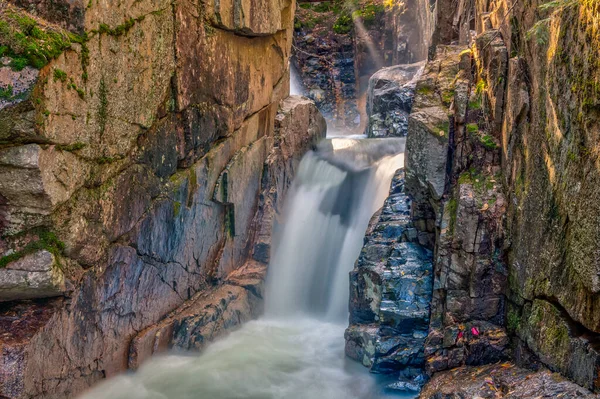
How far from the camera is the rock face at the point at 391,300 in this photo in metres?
7.46

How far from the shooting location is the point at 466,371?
6305 mm

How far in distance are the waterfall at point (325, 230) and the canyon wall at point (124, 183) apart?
43cm

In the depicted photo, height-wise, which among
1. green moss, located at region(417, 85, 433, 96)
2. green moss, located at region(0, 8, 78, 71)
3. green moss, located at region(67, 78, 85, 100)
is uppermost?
green moss, located at region(417, 85, 433, 96)

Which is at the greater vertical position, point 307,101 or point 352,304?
point 307,101

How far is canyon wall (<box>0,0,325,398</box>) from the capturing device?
17.8 feet

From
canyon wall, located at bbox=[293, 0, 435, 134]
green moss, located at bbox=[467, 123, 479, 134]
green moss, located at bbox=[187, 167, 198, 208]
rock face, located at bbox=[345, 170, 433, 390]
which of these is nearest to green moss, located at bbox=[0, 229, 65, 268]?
green moss, located at bbox=[187, 167, 198, 208]

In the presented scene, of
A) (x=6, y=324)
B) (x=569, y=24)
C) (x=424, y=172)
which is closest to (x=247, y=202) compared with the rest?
(x=424, y=172)

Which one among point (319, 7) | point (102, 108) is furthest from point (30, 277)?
point (319, 7)

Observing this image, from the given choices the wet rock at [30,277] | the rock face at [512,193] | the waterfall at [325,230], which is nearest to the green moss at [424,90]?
the rock face at [512,193]

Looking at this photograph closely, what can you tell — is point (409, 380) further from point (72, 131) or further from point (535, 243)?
point (72, 131)

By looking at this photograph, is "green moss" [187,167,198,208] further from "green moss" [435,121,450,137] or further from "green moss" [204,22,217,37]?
"green moss" [435,121,450,137]

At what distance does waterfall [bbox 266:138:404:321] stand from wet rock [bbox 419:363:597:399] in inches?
128

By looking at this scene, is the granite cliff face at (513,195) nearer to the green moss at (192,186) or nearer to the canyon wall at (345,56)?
the green moss at (192,186)

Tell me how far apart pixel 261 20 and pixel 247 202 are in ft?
10.2
